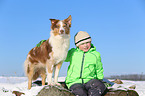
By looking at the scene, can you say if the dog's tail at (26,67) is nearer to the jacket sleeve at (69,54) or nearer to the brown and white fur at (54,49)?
the brown and white fur at (54,49)

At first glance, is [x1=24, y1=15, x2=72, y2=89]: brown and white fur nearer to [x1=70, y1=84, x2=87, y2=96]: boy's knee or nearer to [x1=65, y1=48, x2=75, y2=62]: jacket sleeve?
[x1=65, y1=48, x2=75, y2=62]: jacket sleeve

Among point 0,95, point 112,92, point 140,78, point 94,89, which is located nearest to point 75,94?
point 94,89

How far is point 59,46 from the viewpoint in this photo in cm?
427

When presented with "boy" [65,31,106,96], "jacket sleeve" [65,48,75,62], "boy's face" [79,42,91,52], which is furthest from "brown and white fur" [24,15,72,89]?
"boy's face" [79,42,91,52]

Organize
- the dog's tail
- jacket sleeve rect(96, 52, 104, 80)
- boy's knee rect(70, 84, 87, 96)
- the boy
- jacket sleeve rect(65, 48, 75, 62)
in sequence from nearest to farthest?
boy's knee rect(70, 84, 87, 96) → the boy → jacket sleeve rect(96, 52, 104, 80) → jacket sleeve rect(65, 48, 75, 62) → the dog's tail

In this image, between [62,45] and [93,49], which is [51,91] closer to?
[62,45]

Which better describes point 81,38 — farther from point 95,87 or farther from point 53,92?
point 53,92

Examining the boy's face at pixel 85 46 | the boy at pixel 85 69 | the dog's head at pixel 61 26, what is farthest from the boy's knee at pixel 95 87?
the dog's head at pixel 61 26

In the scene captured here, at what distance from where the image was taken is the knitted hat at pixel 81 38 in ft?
13.7

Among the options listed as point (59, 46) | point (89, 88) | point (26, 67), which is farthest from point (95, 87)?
point (26, 67)

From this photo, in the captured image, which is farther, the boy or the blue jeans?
the boy

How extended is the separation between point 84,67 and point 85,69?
0.05m

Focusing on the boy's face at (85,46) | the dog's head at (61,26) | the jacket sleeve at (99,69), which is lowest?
the jacket sleeve at (99,69)

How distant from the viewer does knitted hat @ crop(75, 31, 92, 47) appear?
13.7 ft
